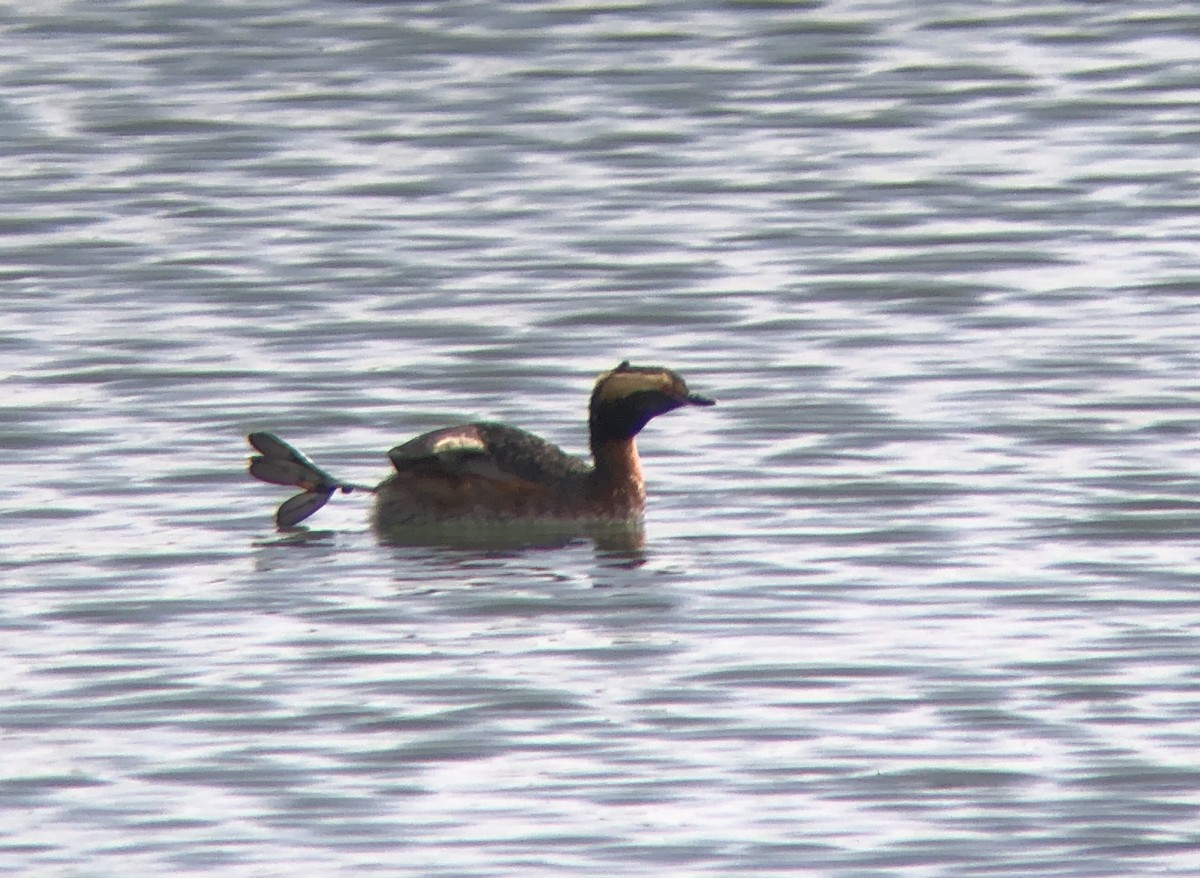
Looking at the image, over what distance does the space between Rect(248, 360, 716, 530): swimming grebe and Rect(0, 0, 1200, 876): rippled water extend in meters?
0.21

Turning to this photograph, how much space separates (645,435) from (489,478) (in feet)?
6.46

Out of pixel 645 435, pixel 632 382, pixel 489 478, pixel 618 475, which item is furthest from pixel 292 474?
pixel 645 435

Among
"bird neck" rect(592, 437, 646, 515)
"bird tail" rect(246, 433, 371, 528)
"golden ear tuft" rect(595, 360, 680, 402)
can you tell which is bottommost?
"bird neck" rect(592, 437, 646, 515)

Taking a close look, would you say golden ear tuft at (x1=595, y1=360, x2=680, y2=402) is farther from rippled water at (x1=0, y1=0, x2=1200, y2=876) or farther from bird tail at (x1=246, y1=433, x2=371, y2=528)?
bird tail at (x1=246, y1=433, x2=371, y2=528)

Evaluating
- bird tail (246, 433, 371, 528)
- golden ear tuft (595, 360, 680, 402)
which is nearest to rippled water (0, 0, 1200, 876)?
bird tail (246, 433, 371, 528)

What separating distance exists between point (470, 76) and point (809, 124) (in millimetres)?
2707

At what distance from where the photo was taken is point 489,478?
13.5 metres

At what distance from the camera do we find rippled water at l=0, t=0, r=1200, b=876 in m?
9.34

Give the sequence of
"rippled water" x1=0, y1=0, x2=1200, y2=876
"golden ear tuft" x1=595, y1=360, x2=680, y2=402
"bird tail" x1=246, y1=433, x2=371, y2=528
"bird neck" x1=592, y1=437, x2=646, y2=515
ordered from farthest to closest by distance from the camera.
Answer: "golden ear tuft" x1=595, y1=360, x2=680, y2=402
"bird neck" x1=592, y1=437, x2=646, y2=515
"bird tail" x1=246, y1=433, x2=371, y2=528
"rippled water" x1=0, y1=0, x2=1200, y2=876

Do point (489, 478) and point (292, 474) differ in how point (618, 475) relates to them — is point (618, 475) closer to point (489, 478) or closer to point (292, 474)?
point (489, 478)

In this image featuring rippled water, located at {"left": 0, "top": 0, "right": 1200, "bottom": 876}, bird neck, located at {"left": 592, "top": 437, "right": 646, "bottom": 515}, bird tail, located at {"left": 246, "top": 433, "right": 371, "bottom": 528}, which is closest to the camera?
rippled water, located at {"left": 0, "top": 0, "right": 1200, "bottom": 876}

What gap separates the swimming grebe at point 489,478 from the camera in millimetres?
13391

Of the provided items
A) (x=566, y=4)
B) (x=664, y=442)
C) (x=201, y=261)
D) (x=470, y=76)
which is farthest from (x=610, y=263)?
(x=566, y=4)

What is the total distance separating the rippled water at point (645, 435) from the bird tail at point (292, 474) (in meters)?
0.18
